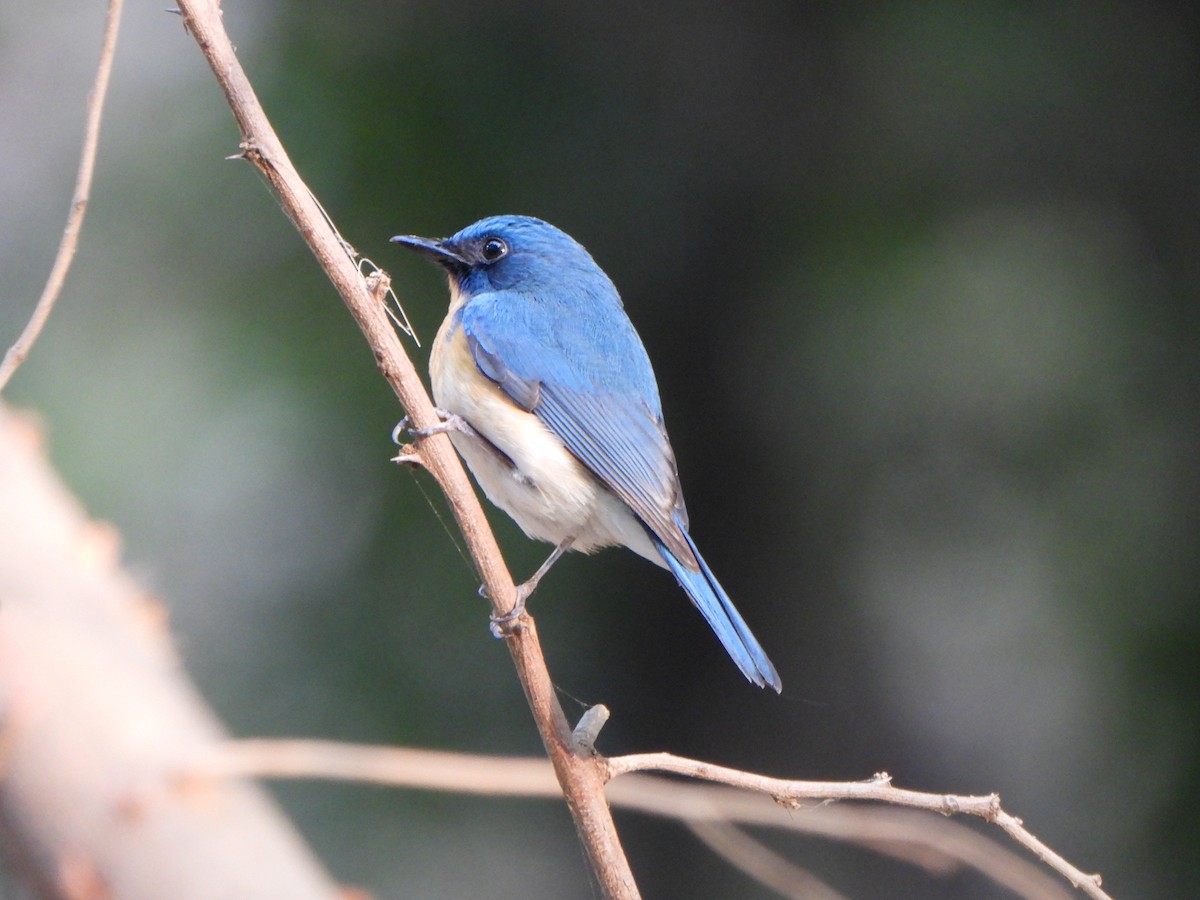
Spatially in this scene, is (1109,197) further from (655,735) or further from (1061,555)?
(655,735)

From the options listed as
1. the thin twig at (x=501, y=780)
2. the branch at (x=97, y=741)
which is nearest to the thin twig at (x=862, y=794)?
the thin twig at (x=501, y=780)

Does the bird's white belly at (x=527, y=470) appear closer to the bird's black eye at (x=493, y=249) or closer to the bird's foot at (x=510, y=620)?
the bird's black eye at (x=493, y=249)

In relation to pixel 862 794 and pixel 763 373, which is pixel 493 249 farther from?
pixel 862 794

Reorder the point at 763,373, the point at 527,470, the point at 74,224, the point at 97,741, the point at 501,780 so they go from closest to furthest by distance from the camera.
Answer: the point at 97,741, the point at 74,224, the point at 501,780, the point at 527,470, the point at 763,373

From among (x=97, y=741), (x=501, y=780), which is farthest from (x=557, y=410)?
(x=97, y=741)

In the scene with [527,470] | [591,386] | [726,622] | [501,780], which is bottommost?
[501,780]

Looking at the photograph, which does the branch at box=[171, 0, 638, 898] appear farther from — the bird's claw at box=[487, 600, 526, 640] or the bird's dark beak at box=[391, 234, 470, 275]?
the bird's dark beak at box=[391, 234, 470, 275]

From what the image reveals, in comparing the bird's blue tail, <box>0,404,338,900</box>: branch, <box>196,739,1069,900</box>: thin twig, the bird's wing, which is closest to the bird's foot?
<box>196,739,1069,900</box>: thin twig
